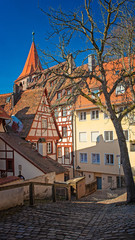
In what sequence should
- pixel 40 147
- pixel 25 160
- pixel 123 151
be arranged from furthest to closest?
pixel 40 147
pixel 25 160
pixel 123 151

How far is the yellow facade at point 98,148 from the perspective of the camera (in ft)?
75.0

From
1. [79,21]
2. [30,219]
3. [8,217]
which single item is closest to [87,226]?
[30,219]

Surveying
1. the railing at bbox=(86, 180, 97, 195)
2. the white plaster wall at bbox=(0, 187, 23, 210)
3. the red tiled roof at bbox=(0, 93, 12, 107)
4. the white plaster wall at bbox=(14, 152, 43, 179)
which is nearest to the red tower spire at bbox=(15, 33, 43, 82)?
the red tiled roof at bbox=(0, 93, 12, 107)

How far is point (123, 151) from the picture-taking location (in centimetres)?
888

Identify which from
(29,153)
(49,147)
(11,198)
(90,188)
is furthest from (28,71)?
(11,198)

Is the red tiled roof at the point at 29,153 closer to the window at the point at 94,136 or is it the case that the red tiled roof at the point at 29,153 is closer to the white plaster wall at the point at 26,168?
the white plaster wall at the point at 26,168

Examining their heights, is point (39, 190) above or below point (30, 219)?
below

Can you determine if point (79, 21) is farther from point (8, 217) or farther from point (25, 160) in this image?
point (25, 160)

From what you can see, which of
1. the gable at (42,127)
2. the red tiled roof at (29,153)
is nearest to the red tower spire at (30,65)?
the gable at (42,127)

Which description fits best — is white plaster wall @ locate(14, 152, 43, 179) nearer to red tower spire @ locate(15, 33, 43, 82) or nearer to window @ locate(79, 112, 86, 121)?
window @ locate(79, 112, 86, 121)

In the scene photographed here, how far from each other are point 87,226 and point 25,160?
10.4 meters

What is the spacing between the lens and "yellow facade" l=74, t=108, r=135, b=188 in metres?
22.9

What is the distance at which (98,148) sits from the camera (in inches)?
961

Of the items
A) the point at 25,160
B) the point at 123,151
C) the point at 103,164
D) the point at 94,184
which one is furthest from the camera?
the point at 103,164
